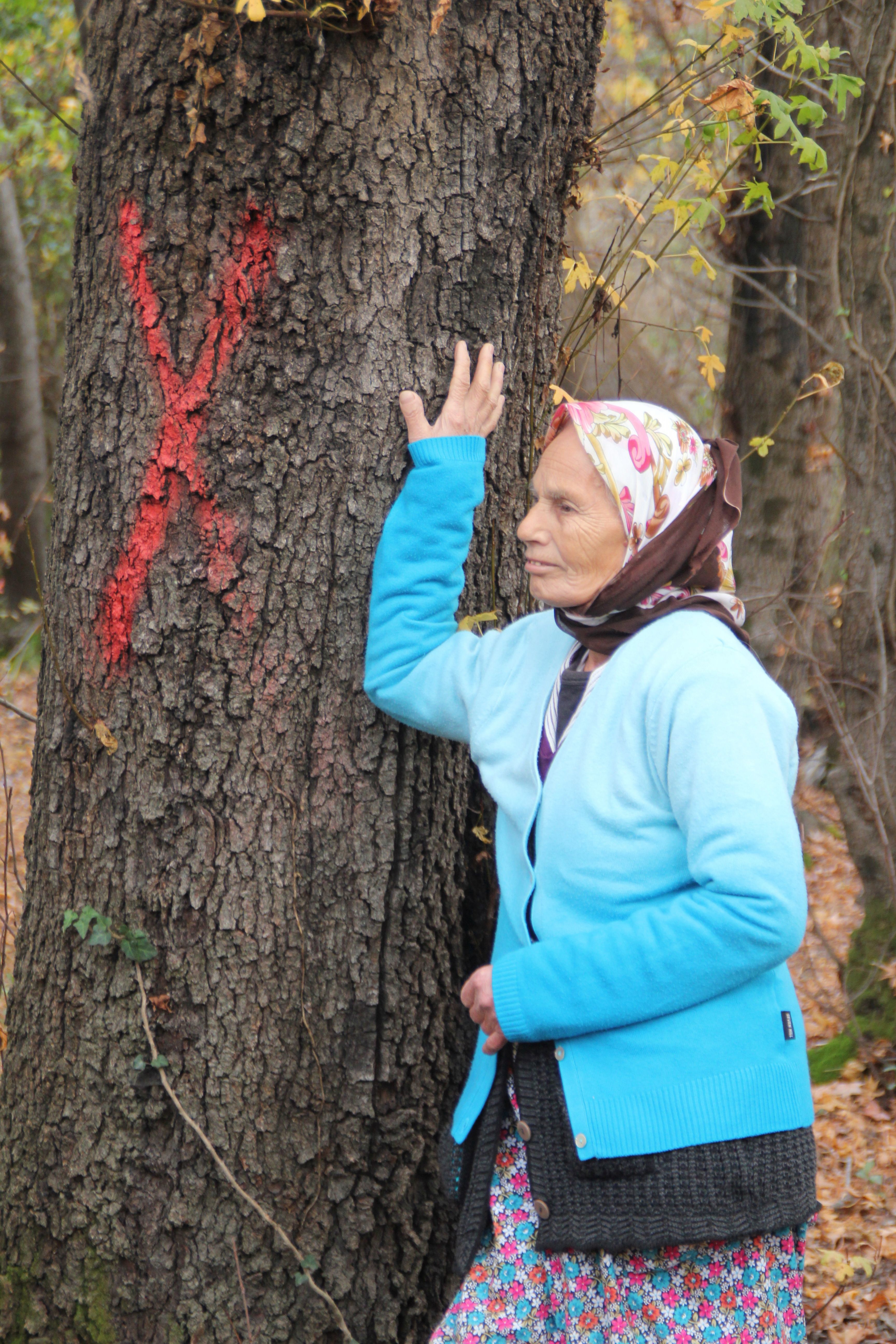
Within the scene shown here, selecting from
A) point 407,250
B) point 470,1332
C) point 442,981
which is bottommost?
point 470,1332

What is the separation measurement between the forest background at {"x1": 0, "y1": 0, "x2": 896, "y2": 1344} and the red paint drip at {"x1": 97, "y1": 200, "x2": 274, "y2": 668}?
0.20 meters

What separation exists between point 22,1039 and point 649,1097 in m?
1.38

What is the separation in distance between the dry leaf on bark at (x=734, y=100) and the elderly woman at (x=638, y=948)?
4.31 ft

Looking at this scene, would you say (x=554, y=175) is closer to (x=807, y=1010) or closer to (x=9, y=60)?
(x=807, y=1010)

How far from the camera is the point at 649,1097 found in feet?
5.81

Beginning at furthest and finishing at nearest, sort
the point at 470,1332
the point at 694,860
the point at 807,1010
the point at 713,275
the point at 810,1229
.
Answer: the point at 807,1010, the point at 810,1229, the point at 713,275, the point at 470,1332, the point at 694,860

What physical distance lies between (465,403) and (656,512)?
0.55 m

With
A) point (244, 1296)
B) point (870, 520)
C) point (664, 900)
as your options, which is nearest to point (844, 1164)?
point (870, 520)

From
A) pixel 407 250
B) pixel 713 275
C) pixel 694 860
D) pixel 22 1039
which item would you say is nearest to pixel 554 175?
pixel 407 250

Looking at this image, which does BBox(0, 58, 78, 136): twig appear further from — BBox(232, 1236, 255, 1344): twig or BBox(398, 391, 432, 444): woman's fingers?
BBox(232, 1236, 255, 1344): twig

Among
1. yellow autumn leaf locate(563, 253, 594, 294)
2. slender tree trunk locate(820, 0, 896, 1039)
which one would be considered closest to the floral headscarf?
yellow autumn leaf locate(563, 253, 594, 294)

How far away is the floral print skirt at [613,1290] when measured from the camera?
1.83m

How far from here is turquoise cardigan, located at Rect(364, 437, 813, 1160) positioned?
1.67 m

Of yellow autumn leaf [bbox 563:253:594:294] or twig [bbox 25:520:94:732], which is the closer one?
twig [bbox 25:520:94:732]
